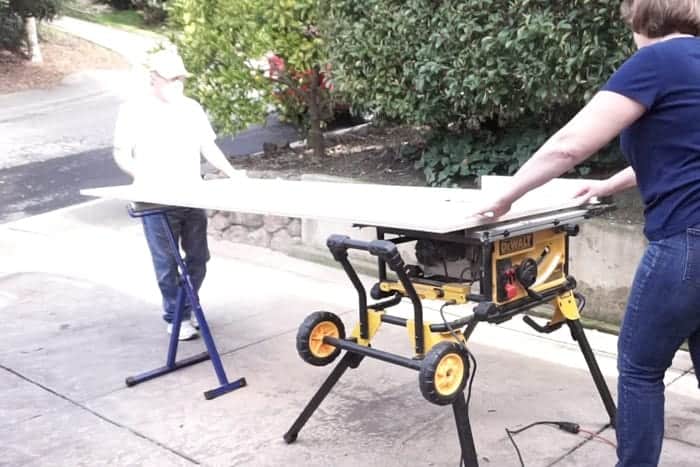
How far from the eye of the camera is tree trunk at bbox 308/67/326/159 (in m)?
7.75

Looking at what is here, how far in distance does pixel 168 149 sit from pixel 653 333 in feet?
10.4

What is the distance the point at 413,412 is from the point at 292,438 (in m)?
0.63

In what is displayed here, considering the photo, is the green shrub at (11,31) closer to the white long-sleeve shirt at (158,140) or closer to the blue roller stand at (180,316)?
the white long-sleeve shirt at (158,140)

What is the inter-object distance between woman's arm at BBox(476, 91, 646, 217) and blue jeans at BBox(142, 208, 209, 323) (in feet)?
8.78

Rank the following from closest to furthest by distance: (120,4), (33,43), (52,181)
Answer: (52,181), (33,43), (120,4)

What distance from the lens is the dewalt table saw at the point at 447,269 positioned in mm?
2986

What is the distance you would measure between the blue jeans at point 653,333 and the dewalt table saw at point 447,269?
21.2 inches

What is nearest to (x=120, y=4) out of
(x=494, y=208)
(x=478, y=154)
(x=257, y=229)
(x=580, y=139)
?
(x=257, y=229)

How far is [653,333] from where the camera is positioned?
8.58 feet

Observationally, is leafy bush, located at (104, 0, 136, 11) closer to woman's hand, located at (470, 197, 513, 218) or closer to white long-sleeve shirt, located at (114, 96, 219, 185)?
white long-sleeve shirt, located at (114, 96, 219, 185)

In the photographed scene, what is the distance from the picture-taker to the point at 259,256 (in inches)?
284

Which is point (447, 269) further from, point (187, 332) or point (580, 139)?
point (187, 332)

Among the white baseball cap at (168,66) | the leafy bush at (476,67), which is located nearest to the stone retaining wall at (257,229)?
the leafy bush at (476,67)

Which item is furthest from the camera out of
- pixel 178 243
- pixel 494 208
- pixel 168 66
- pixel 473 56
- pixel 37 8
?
pixel 37 8
